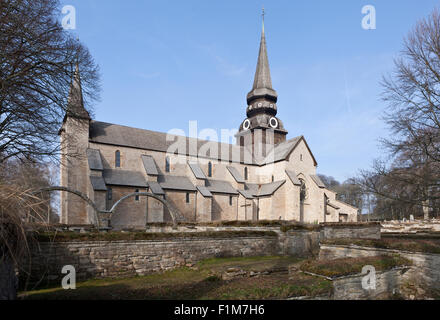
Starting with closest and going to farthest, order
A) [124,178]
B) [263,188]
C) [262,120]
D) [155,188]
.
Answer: [155,188], [124,178], [263,188], [262,120]

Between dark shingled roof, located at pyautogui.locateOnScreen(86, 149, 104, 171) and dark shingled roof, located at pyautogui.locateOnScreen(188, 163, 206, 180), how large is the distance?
1026 cm

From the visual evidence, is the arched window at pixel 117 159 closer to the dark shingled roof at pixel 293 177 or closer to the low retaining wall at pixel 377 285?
the dark shingled roof at pixel 293 177

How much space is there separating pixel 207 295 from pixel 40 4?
1239cm

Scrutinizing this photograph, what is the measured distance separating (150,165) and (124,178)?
3.16 meters

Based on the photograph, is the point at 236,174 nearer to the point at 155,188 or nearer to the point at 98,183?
the point at 155,188

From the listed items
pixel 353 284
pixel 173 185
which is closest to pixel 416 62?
pixel 353 284

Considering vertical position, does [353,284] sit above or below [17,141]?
below

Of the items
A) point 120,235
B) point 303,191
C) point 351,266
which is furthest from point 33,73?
point 303,191

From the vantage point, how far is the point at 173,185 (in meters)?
31.0

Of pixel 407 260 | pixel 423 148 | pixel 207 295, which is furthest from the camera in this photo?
pixel 423 148

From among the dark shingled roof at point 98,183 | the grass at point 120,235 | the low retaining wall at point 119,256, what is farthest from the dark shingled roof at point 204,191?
the low retaining wall at point 119,256

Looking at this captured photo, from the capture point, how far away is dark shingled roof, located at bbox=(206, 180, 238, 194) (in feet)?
110

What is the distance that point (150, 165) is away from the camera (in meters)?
30.5
